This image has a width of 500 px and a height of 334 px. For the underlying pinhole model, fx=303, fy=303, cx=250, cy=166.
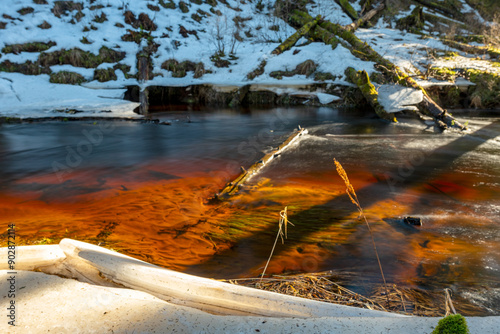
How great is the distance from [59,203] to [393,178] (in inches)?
235

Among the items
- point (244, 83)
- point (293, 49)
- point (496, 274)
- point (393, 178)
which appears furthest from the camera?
point (293, 49)

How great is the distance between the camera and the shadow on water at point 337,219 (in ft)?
10.3

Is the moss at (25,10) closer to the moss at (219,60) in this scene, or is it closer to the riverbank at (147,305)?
the moss at (219,60)

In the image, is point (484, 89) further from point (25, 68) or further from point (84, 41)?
point (25, 68)

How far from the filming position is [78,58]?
53.1 ft

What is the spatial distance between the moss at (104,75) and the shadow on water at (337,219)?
15045 millimetres

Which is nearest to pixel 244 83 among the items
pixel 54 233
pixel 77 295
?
pixel 54 233

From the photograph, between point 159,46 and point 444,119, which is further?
point 159,46

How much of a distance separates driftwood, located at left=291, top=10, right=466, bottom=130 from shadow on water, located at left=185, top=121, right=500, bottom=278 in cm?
266

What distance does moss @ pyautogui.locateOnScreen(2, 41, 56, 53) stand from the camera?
1546 cm

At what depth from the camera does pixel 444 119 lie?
1038cm

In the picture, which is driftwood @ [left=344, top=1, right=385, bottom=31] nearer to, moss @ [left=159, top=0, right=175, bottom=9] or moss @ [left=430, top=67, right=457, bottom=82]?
moss @ [left=430, top=67, right=457, bottom=82]

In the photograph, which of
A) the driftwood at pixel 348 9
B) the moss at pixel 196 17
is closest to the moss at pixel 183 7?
the moss at pixel 196 17

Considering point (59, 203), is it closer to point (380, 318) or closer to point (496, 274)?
point (380, 318)
